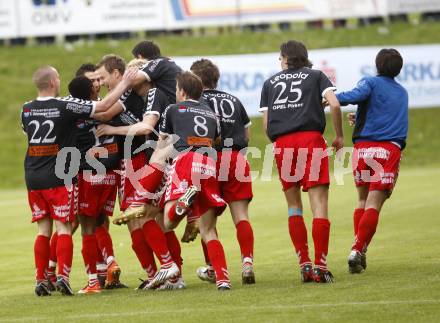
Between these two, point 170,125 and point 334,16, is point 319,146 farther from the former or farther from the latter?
point 334,16

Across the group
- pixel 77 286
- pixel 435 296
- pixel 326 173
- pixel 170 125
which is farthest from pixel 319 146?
pixel 77 286

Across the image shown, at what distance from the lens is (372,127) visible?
11648mm

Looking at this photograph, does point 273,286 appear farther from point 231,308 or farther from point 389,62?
point 389,62

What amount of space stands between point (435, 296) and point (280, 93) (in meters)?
2.71

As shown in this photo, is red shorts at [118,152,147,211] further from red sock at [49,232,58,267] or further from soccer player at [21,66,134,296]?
red sock at [49,232,58,267]

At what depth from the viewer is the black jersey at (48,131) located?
10914 mm

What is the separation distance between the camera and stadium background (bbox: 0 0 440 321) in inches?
366

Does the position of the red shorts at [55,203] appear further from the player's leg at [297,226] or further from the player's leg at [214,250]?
the player's leg at [297,226]

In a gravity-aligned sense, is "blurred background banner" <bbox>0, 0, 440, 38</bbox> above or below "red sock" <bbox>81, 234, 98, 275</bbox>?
above

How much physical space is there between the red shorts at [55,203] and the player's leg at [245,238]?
5.05 feet

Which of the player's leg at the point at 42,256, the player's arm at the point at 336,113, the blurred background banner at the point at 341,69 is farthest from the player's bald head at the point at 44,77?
the blurred background banner at the point at 341,69

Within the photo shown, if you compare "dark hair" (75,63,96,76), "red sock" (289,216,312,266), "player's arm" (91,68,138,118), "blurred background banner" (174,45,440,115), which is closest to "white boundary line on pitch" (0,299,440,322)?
"red sock" (289,216,312,266)

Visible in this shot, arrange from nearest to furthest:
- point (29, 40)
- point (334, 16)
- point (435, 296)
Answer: point (435, 296) < point (334, 16) < point (29, 40)

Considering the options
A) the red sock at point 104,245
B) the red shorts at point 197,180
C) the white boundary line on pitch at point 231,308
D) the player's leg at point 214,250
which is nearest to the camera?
the white boundary line on pitch at point 231,308
